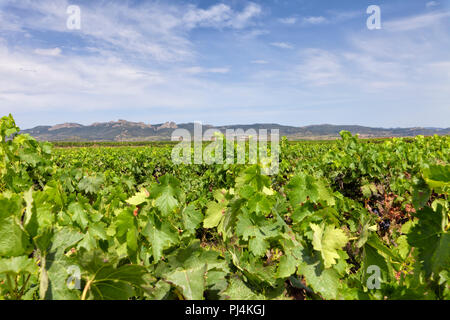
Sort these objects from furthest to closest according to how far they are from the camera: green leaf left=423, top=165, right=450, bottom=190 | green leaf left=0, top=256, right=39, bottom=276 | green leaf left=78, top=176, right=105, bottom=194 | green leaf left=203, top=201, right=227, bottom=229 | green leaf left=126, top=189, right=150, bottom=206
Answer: green leaf left=78, top=176, right=105, bottom=194
green leaf left=203, top=201, right=227, bottom=229
green leaf left=126, top=189, right=150, bottom=206
green leaf left=423, top=165, right=450, bottom=190
green leaf left=0, top=256, right=39, bottom=276

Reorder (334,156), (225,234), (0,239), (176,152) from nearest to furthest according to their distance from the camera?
(0,239) → (225,234) → (334,156) → (176,152)

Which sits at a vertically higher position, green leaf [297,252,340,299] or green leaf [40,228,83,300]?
green leaf [40,228,83,300]

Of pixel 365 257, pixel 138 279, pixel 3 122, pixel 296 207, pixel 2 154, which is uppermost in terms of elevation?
pixel 3 122

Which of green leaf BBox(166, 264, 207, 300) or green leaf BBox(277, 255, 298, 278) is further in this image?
green leaf BBox(277, 255, 298, 278)

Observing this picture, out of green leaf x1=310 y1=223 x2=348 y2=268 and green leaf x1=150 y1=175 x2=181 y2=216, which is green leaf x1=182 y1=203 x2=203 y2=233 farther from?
green leaf x1=310 y1=223 x2=348 y2=268

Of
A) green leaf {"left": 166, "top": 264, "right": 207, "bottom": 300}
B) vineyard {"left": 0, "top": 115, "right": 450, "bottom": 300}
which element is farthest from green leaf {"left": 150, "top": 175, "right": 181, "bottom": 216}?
green leaf {"left": 166, "top": 264, "right": 207, "bottom": 300}

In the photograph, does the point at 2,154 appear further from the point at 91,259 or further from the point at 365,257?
the point at 365,257

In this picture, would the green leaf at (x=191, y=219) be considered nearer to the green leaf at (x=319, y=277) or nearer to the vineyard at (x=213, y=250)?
the vineyard at (x=213, y=250)

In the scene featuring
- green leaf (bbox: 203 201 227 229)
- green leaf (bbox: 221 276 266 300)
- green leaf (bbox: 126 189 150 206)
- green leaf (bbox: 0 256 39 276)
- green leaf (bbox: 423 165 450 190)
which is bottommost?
green leaf (bbox: 221 276 266 300)

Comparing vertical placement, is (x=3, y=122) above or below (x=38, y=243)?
above

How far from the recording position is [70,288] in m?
0.98

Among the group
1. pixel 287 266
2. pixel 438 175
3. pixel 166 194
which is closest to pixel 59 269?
pixel 166 194

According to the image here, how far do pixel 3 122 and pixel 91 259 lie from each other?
2514mm
